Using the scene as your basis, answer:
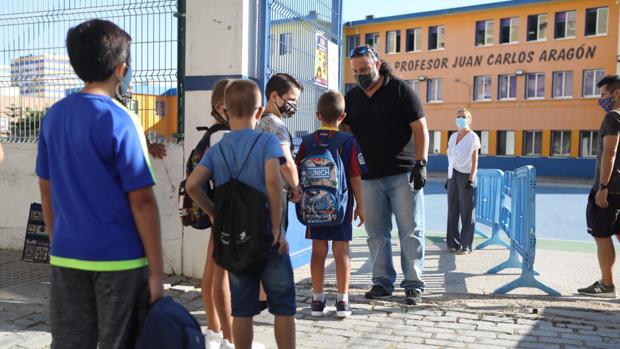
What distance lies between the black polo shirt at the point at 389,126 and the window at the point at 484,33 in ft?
110

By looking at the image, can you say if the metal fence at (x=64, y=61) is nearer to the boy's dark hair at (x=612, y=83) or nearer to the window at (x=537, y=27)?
the boy's dark hair at (x=612, y=83)

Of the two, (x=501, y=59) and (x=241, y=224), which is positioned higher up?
(x=501, y=59)

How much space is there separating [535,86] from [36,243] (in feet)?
111

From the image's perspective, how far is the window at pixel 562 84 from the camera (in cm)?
3397

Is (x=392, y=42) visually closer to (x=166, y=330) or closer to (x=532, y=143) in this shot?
(x=532, y=143)

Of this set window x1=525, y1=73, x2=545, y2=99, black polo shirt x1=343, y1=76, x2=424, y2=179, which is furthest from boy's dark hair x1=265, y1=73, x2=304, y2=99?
window x1=525, y1=73, x2=545, y2=99

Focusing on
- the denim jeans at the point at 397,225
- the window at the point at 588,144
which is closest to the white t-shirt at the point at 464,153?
the denim jeans at the point at 397,225

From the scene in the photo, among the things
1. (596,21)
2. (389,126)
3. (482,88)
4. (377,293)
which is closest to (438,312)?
(377,293)

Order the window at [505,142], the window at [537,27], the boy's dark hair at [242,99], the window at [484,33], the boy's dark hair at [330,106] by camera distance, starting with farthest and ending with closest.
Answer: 1. the window at [484,33]
2. the window at [505,142]
3. the window at [537,27]
4. the boy's dark hair at [330,106]
5. the boy's dark hair at [242,99]

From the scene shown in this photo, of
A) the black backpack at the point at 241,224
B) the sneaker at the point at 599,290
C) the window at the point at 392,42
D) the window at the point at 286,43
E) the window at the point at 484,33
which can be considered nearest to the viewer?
the black backpack at the point at 241,224

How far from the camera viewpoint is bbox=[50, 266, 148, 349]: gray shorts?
236cm

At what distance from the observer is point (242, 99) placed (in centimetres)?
319

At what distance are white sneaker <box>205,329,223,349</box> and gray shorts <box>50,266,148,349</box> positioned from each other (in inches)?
60.2

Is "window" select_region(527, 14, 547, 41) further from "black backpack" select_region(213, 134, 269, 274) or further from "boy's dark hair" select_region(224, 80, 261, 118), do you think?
"black backpack" select_region(213, 134, 269, 274)
